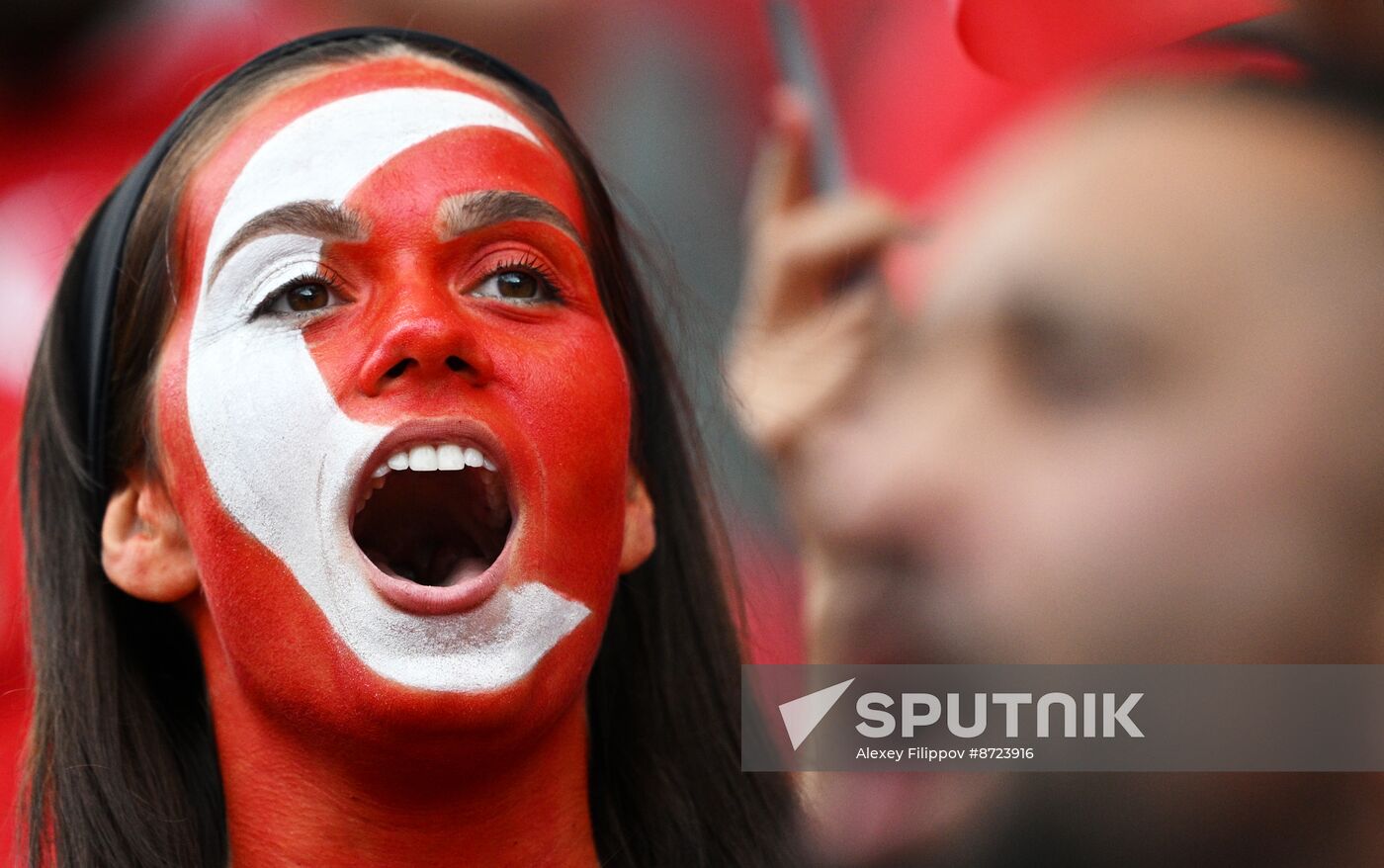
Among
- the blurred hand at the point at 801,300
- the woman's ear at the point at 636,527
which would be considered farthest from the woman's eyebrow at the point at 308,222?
the blurred hand at the point at 801,300

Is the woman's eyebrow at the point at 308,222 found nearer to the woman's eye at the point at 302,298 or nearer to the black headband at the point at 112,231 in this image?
the woman's eye at the point at 302,298

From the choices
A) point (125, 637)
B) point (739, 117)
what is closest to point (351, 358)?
point (125, 637)

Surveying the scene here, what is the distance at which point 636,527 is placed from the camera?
67.4 inches

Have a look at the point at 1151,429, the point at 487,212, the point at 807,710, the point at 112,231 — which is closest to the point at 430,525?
the point at 487,212

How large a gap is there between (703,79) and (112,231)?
82 cm

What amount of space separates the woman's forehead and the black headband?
82 millimetres

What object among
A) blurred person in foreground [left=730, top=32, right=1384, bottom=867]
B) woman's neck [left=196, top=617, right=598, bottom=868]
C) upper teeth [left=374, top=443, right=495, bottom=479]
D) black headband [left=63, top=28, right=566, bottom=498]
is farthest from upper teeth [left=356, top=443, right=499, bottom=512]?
blurred person in foreground [left=730, top=32, right=1384, bottom=867]

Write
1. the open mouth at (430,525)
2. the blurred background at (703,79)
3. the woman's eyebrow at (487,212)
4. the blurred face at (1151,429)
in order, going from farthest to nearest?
the blurred background at (703,79) < the blurred face at (1151,429) < the open mouth at (430,525) < the woman's eyebrow at (487,212)

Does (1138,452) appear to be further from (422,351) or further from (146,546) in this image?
(146,546)

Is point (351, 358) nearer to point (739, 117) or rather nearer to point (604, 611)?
point (604, 611)

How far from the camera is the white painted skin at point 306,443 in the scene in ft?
4.66

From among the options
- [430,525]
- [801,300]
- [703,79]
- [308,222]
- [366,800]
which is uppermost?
[703,79]

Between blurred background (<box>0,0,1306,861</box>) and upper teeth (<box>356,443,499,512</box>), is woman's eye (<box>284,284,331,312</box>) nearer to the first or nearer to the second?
upper teeth (<box>356,443,499,512</box>)

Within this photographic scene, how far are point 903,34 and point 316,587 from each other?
44.5 inches
